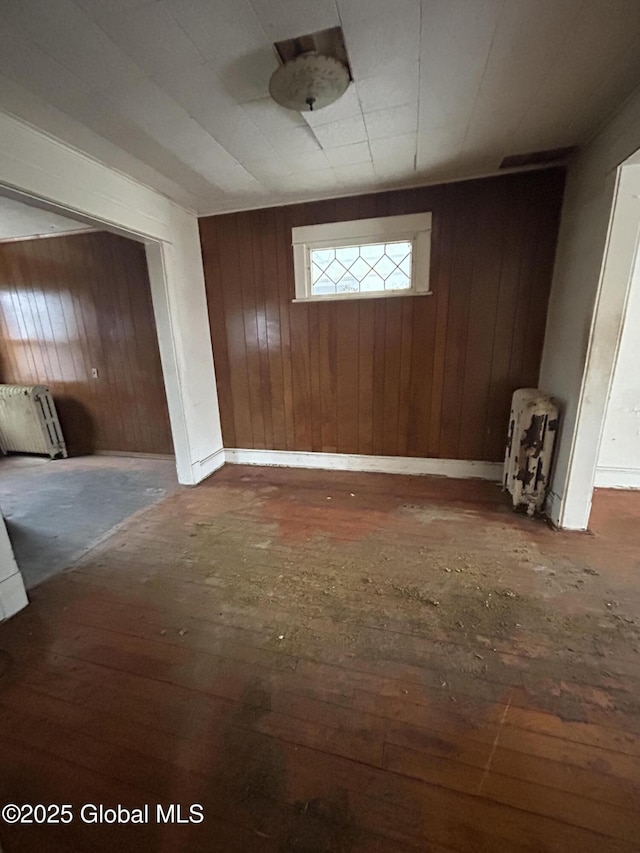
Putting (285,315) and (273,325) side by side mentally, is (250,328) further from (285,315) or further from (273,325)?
(285,315)

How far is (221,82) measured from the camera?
5.33 ft

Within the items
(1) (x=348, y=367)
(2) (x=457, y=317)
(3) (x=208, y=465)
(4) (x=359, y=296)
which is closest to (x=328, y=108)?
(4) (x=359, y=296)

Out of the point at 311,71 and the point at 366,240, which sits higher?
the point at 311,71

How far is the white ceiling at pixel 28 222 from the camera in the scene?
321 cm

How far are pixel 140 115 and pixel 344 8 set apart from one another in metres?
1.18

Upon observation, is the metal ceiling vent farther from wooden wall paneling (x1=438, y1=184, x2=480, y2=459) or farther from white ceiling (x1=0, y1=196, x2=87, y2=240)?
white ceiling (x1=0, y1=196, x2=87, y2=240)

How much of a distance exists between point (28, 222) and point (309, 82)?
11.6 ft

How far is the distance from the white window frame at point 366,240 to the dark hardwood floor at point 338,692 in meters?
2.08

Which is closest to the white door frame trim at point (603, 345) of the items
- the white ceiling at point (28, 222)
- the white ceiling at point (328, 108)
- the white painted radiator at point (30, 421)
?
the white ceiling at point (328, 108)

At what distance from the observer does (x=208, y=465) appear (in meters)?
3.69

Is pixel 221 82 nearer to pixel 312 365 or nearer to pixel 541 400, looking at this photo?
pixel 312 365

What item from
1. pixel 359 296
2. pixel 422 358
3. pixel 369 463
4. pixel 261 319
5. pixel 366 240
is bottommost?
pixel 369 463

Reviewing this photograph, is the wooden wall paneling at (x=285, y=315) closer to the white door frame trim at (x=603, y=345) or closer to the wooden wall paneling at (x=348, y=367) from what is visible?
the wooden wall paneling at (x=348, y=367)

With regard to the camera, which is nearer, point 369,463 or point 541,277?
point 541,277
